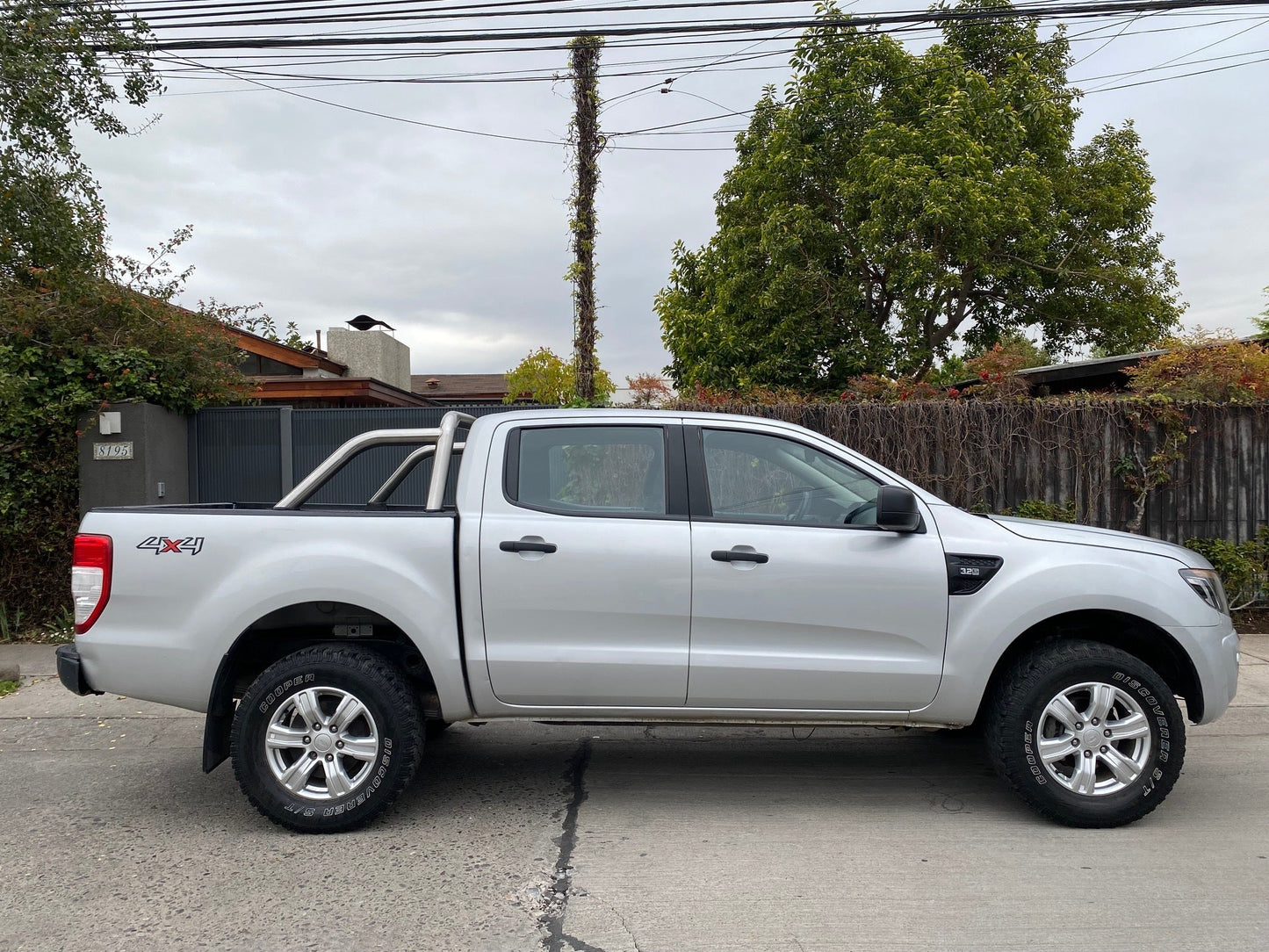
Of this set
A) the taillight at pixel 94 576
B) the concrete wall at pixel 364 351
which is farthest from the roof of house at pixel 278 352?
the taillight at pixel 94 576

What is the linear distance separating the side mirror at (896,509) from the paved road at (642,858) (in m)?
1.39

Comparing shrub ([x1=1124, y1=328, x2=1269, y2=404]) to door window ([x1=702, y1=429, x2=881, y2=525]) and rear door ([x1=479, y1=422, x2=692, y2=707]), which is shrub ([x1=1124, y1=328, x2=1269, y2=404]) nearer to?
door window ([x1=702, y1=429, x2=881, y2=525])

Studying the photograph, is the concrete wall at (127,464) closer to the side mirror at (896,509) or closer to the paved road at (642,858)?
the paved road at (642,858)

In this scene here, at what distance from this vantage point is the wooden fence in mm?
9328

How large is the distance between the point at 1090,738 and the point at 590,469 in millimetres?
2645

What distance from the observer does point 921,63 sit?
18234 millimetres

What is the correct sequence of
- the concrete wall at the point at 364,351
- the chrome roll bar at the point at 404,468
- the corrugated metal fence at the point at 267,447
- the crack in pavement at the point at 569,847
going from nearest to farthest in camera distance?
the crack in pavement at the point at 569,847
the chrome roll bar at the point at 404,468
the corrugated metal fence at the point at 267,447
the concrete wall at the point at 364,351

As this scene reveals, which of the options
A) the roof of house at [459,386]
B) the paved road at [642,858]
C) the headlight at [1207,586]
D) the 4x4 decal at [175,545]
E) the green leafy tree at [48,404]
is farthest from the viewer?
the roof of house at [459,386]

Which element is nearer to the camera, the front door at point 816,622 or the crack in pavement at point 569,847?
the crack in pavement at point 569,847

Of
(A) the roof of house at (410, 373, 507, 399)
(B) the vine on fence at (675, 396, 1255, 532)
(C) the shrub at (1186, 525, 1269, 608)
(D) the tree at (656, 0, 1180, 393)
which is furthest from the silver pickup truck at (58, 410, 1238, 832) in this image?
(A) the roof of house at (410, 373, 507, 399)

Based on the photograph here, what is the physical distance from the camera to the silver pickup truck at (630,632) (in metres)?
4.30

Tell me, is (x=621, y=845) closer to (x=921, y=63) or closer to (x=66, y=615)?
(x=66, y=615)

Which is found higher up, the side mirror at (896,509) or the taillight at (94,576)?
the side mirror at (896,509)

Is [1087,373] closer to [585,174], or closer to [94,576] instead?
[585,174]
